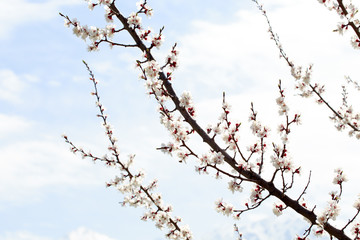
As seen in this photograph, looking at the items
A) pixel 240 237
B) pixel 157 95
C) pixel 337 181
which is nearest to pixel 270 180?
pixel 337 181

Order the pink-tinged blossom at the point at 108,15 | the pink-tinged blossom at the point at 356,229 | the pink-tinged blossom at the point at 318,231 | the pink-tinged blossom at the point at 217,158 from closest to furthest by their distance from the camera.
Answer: the pink-tinged blossom at the point at 217,158 < the pink-tinged blossom at the point at 318,231 < the pink-tinged blossom at the point at 356,229 < the pink-tinged blossom at the point at 108,15

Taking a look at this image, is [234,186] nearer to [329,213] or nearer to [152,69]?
[329,213]

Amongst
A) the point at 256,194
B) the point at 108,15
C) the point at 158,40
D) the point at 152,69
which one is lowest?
the point at 256,194

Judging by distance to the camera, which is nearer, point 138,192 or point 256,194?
point 256,194

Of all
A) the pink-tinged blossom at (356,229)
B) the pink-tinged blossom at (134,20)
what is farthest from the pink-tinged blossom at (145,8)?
the pink-tinged blossom at (356,229)

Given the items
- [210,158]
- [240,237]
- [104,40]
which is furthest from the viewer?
[240,237]

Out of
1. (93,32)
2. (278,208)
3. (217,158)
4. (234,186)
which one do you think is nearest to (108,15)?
(93,32)

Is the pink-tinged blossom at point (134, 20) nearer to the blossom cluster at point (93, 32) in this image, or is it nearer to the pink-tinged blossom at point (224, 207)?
the blossom cluster at point (93, 32)

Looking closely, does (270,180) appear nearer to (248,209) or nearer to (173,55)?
(248,209)

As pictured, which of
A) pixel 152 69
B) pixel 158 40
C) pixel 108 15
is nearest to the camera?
pixel 152 69

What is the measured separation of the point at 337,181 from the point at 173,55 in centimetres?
332

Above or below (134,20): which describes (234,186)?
below

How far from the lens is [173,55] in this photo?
5.97 meters

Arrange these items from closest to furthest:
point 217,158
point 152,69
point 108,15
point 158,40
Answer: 1. point 217,158
2. point 152,69
3. point 158,40
4. point 108,15
